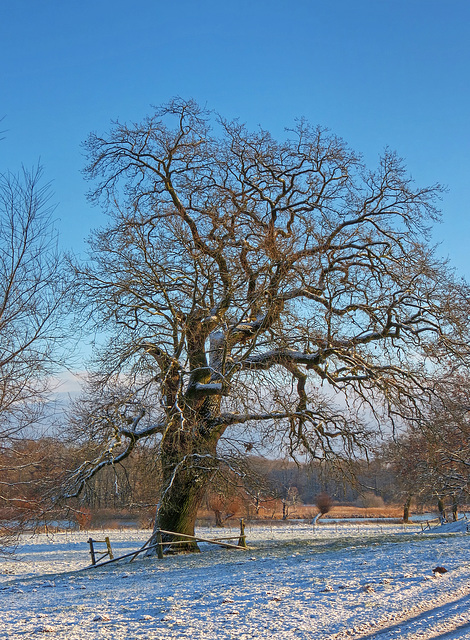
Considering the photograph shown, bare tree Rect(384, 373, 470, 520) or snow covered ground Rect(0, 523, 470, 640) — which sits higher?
bare tree Rect(384, 373, 470, 520)

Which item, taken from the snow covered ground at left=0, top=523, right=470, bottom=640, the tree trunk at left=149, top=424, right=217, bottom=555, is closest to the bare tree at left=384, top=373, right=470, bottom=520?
the snow covered ground at left=0, top=523, right=470, bottom=640

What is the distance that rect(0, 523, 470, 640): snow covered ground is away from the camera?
17.8ft

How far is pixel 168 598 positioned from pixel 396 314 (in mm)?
9465

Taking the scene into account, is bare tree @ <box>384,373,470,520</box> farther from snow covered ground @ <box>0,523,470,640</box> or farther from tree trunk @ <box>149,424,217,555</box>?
tree trunk @ <box>149,424,217,555</box>

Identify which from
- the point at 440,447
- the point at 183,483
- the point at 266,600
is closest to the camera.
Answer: the point at 266,600

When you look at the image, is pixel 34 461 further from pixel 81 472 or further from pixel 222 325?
pixel 222 325

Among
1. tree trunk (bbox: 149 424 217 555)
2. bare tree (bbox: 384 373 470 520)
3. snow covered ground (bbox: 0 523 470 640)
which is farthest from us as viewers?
bare tree (bbox: 384 373 470 520)

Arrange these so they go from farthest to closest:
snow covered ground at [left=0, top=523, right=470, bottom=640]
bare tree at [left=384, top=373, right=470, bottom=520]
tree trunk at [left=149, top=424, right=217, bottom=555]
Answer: bare tree at [left=384, top=373, right=470, bottom=520] → tree trunk at [left=149, top=424, right=217, bottom=555] → snow covered ground at [left=0, top=523, right=470, bottom=640]

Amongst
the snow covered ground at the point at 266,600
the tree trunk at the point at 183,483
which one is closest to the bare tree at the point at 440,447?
the snow covered ground at the point at 266,600

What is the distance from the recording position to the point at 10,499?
9734 millimetres

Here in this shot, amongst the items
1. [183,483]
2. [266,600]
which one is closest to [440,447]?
[183,483]

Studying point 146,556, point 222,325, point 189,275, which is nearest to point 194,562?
point 146,556

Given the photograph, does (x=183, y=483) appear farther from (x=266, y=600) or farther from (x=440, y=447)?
(x=440, y=447)

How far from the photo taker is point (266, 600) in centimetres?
672
